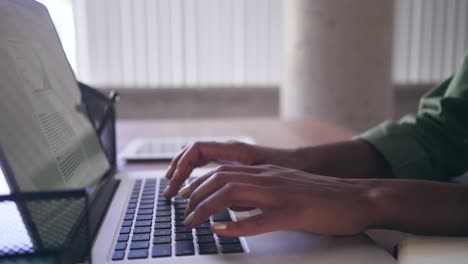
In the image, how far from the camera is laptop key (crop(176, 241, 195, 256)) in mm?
377

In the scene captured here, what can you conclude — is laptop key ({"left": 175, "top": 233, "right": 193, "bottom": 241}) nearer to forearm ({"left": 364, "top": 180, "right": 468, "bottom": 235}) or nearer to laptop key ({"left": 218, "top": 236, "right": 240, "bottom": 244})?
laptop key ({"left": 218, "top": 236, "right": 240, "bottom": 244})

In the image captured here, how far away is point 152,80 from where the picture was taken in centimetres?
254

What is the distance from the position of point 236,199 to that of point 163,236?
0.09 metres

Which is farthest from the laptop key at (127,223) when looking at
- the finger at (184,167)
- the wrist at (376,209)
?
the wrist at (376,209)

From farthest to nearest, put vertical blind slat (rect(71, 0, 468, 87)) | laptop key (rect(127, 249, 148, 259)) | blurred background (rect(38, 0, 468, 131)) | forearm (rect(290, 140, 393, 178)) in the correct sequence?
vertical blind slat (rect(71, 0, 468, 87)) < blurred background (rect(38, 0, 468, 131)) < forearm (rect(290, 140, 393, 178)) < laptop key (rect(127, 249, 148, 259))

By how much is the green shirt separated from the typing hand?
0.84 feet

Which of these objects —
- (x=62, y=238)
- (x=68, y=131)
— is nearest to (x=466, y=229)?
(x=62, y=238)

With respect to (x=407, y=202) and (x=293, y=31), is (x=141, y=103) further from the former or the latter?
(x=407, y=202)

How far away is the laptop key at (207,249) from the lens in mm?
384

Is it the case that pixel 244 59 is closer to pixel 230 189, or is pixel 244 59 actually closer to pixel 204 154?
pixel 204 154

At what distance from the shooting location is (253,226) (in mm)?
389

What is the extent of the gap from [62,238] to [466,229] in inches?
15.3

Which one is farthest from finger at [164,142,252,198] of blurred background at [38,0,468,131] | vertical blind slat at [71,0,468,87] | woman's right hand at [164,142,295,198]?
vertical blind slat at [71,0,468,87]

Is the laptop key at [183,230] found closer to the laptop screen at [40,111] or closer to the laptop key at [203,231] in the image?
the laptop key at [203,231]
